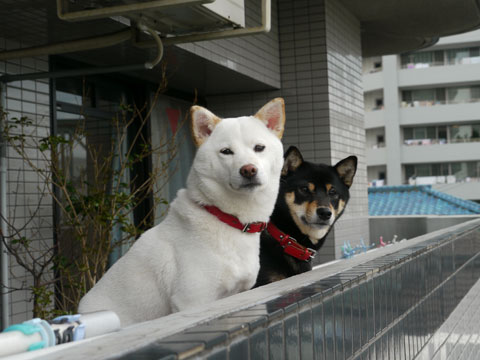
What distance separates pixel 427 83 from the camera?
3819 centimetres

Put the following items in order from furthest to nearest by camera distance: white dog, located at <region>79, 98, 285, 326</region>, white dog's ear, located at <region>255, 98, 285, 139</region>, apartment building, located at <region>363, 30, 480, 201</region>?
1. apartment building, located at <region>363, 30, 480, 201</region>
2. white dog's ear, located at <region>255, 98, 285, 139</region>
3. white dog, located at <region>79, 98, 285, 326</region>

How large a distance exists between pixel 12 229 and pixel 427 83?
36.5 metres

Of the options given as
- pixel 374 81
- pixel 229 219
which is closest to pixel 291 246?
pixel 229 219

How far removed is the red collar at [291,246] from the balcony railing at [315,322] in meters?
0.46

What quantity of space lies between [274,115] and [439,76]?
38308 millimetres

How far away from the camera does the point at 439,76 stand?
38031mm

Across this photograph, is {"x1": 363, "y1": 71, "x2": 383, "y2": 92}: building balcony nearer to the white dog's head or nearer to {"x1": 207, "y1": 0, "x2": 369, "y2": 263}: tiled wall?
{"x1": 207, "y1": 0, "x2": 369, "y2": 263}: tiled wall

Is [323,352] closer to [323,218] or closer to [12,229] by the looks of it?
[323,218]

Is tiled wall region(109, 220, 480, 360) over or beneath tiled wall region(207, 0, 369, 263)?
beneath

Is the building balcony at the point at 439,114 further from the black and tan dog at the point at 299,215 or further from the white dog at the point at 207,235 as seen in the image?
the white dog at the point at 207,235

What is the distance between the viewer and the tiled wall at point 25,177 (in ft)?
16.0

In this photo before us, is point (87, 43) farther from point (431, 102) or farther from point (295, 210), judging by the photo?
point (431, 102)

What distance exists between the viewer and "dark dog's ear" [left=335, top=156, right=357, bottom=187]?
2.99 metres

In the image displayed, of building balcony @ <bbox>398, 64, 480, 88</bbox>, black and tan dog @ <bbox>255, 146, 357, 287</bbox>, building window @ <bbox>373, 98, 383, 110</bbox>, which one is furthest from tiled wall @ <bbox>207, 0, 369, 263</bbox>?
building window @ <bbox>373, 98, 383, 110</bbox>
